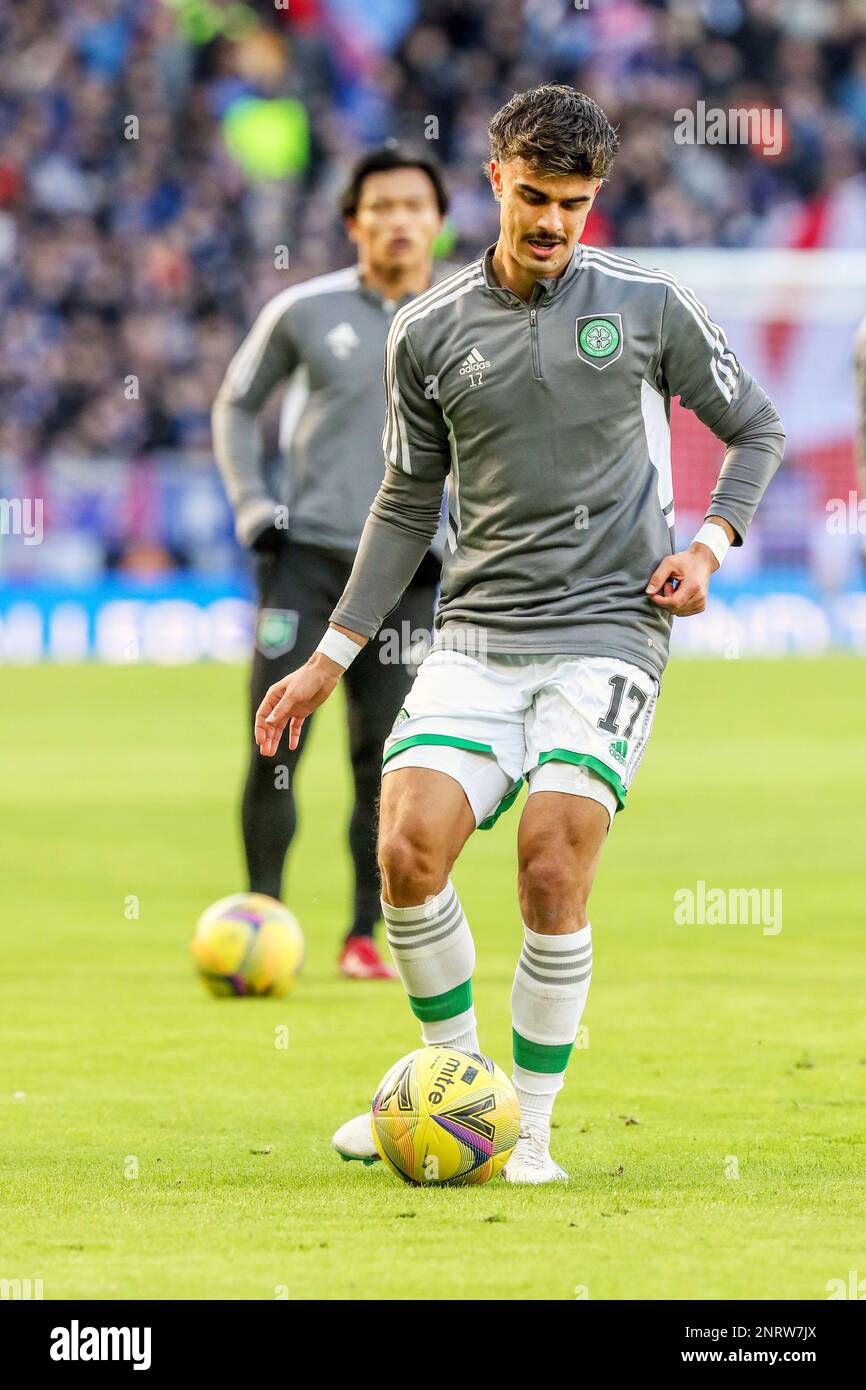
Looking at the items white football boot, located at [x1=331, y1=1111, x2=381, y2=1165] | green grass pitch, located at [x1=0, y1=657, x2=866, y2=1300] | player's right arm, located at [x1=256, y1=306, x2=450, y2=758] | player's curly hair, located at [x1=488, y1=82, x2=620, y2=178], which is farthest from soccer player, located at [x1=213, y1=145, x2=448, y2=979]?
player's curly hair, located at [x1=488, y1=82, x2=620, y2=178]

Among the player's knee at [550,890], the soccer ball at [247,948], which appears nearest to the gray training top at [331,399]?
A: the soccer ball at [247,948]

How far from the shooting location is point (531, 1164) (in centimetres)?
523

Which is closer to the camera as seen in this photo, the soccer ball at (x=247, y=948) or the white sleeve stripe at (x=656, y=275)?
the white sleeve stripe at (x=656, y=275)

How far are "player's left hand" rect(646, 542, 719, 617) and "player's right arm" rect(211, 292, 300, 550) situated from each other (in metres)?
3.15

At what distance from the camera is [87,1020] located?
769 centimetres

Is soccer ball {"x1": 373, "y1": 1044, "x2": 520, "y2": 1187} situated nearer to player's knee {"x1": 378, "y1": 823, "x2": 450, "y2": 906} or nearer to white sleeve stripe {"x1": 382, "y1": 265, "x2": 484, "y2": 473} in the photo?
player's knee {"x1": 378, "y1": 823, "x2": 450, "y2": 906}

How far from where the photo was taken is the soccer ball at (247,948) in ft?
26.2

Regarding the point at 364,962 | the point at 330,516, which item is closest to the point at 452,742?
the point at 330,516

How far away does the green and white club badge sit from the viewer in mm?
5273

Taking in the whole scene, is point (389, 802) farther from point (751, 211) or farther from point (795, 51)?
point (795, 51)

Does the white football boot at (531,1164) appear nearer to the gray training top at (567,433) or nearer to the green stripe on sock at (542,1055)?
the green stripe on sock at (542,1055)

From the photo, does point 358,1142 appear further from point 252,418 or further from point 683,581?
point 252,418

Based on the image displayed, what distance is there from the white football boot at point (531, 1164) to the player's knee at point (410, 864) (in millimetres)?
592

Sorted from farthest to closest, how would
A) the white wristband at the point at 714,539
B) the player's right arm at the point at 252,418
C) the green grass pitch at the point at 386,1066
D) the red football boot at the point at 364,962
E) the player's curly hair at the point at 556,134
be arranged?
the red football boot at the point at 364,962
the player's right arm at the point at 252,418
the white wristband at the point at 714,539
the player's curly hair at the point at 556,134
the green grass pitch at the point at 386,1066
